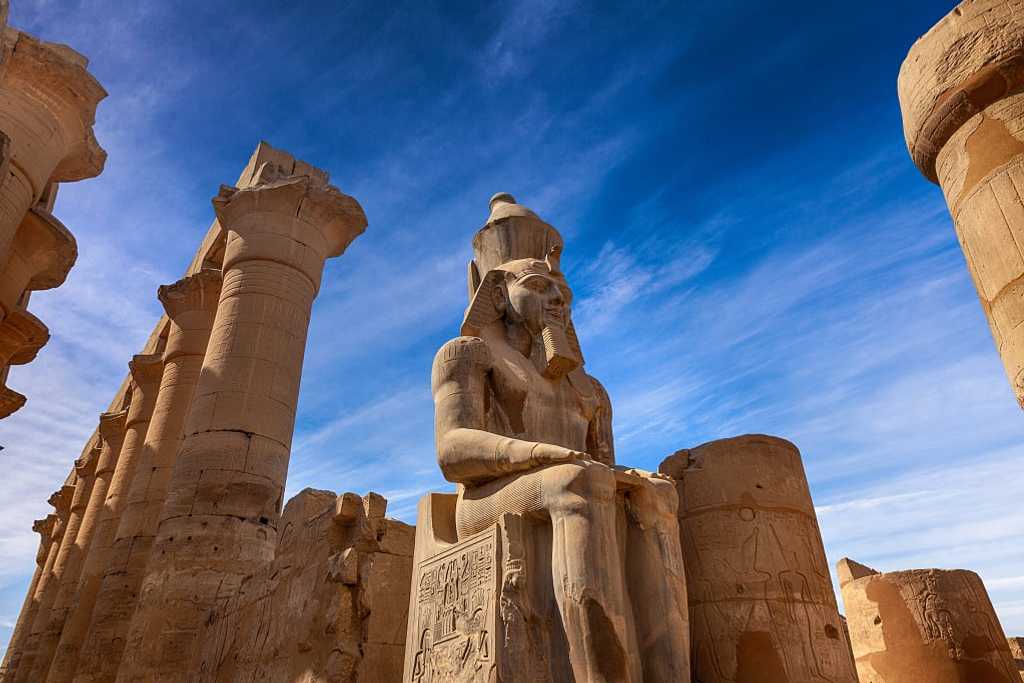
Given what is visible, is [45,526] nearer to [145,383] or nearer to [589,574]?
[145,383]

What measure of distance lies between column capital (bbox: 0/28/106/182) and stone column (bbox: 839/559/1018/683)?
10.8 metres

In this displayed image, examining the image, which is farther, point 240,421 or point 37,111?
point 37,111

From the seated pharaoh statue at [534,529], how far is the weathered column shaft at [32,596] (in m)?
13.0

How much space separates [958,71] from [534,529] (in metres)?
2.76

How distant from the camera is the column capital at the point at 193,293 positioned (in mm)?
12086

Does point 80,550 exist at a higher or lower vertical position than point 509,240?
higher

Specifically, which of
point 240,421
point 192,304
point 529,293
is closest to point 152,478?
point 192,304

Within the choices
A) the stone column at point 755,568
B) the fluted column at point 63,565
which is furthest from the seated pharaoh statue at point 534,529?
the fluted column at point 63,565

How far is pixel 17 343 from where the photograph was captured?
1047 cm

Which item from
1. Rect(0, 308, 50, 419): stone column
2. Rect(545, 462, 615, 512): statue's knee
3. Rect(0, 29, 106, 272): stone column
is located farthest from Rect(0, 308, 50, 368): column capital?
Rect(545, 462, 615, 512): statue's knee

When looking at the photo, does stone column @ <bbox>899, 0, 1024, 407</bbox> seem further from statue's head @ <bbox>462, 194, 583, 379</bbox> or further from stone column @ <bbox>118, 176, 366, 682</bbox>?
Result: stone column @ <bbox>118, 176, 366, 682</bbox>

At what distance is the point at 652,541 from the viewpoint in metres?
3.36

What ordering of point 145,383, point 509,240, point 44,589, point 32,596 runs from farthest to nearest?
point 32,596, point 44,589, point 145,383, point 509,240

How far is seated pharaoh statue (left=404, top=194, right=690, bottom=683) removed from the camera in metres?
2.97
